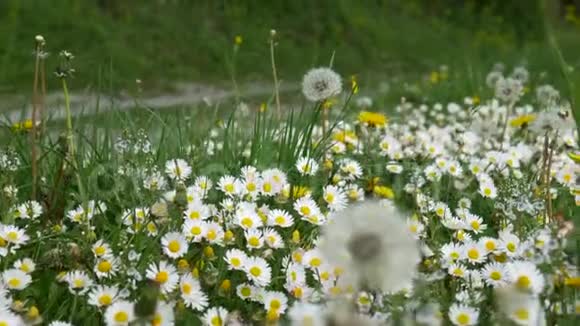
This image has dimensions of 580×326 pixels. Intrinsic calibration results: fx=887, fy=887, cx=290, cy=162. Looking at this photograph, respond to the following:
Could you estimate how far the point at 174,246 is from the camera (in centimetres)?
200

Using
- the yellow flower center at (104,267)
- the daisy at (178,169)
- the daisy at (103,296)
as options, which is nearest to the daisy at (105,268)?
the yellow flower center at (104,267)

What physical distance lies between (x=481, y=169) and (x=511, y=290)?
184 centimetres

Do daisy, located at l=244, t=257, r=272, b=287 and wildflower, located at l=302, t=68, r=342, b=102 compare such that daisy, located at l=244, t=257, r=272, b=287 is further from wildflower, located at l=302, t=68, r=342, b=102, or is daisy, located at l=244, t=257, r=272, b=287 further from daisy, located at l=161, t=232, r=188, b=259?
wildflower, located at l=302, t=68, r=342, b=102

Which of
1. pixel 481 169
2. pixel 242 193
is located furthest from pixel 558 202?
pixel 242 193

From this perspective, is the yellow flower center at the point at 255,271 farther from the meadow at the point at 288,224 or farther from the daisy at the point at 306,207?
the daisy at the point at 306,207

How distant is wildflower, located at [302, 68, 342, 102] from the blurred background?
11.1ft

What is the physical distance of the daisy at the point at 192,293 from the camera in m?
1.86

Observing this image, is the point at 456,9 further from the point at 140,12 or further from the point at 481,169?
the point at 481,169

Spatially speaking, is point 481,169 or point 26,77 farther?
point 26,77

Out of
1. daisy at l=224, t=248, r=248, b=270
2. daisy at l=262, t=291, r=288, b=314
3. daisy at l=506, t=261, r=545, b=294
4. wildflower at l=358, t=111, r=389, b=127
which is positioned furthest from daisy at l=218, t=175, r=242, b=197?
wildflower at l=358, t=111, r=389, b=127

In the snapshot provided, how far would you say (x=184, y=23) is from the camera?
1089cm

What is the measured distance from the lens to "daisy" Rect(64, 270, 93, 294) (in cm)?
188

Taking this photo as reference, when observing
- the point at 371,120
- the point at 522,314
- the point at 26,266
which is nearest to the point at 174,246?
the point at 26,266

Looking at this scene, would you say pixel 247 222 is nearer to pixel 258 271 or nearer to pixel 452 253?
pixel 258 271
